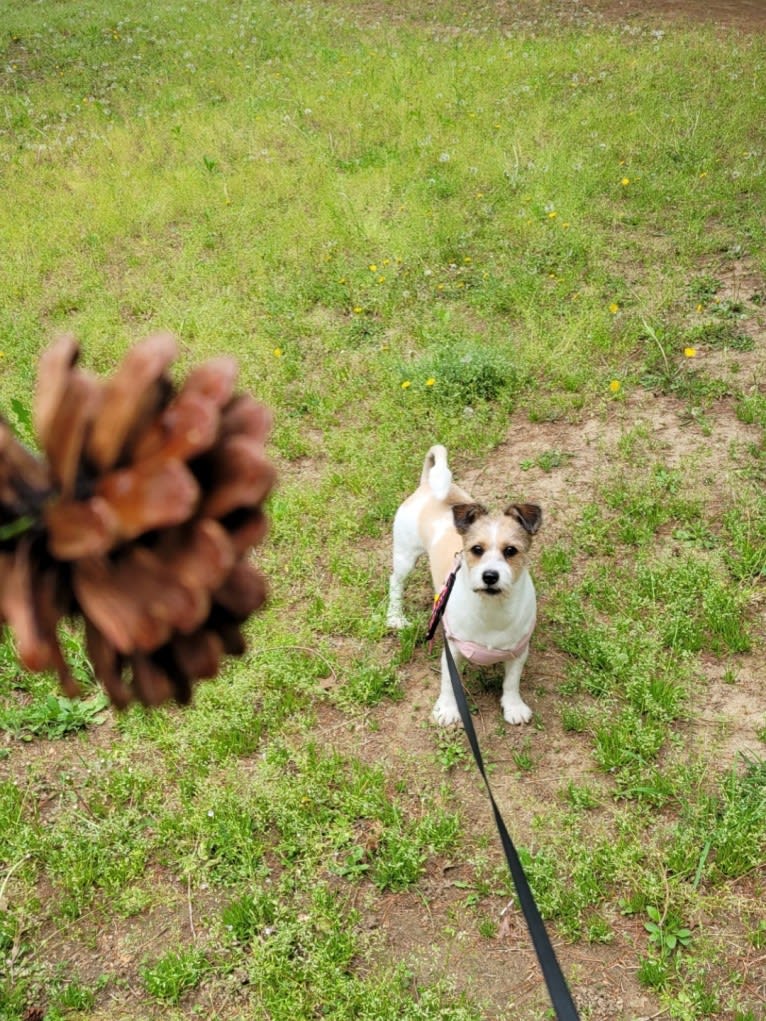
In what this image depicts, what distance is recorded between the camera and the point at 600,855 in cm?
315

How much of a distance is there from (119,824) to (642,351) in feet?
15.0

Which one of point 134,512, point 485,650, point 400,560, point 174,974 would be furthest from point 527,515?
point 134,512


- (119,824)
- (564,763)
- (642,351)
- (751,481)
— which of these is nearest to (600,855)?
(564,763)

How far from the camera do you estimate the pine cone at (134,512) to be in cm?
47

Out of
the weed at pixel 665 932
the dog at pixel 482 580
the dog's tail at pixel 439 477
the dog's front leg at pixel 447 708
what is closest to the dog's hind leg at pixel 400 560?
the dog at pixel 482 580

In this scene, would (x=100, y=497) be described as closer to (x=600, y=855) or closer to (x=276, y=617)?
(x=600, y=855)

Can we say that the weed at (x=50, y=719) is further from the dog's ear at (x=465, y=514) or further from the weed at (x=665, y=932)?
the weed at (x=665, y=932)

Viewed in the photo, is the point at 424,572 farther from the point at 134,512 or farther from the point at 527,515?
the point at 134,512

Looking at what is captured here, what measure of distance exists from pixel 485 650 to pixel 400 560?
2.84 feet

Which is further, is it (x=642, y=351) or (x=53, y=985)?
(x=642, y=351)

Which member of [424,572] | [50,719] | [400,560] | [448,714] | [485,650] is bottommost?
[50,719]

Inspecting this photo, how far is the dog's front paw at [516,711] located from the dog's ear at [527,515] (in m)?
0.81

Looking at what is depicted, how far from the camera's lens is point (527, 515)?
3.55m

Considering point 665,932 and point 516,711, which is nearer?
point 665,932
